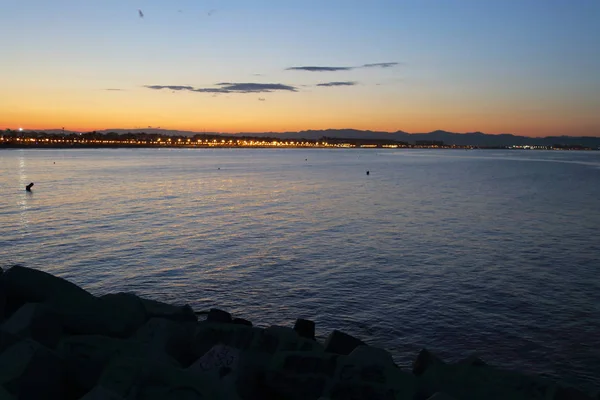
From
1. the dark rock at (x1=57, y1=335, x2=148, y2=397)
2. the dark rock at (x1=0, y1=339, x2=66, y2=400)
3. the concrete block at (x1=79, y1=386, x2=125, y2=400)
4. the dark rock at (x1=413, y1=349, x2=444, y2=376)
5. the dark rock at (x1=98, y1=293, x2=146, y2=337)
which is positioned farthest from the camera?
the dark rock at (x1=98, y1=293, x2=146, y2=337)

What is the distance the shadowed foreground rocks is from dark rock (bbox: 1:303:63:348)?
0.6 inches

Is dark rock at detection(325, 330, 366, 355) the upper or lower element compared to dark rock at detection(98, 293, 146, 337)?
lower

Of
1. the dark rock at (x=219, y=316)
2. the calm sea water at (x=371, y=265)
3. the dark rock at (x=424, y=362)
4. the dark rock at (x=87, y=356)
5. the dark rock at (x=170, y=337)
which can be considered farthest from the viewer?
the calm sea water at (x=371, y=265)

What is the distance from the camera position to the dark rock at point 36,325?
707 cm

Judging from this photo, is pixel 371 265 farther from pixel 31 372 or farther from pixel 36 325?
pixel 31 372

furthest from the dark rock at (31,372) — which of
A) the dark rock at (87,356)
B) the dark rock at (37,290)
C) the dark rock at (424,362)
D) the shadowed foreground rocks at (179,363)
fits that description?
the dark rock at (424,362)

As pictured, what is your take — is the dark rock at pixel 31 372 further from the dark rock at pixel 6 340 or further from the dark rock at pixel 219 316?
the dark rock at pixel 219 316

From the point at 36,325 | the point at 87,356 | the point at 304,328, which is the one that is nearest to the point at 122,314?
the point at 36,325

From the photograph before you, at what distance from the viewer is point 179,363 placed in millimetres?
7477

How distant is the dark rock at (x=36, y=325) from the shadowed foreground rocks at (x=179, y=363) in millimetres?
14

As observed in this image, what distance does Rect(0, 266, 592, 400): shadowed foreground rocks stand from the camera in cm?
538

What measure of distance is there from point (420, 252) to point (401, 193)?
28890mm

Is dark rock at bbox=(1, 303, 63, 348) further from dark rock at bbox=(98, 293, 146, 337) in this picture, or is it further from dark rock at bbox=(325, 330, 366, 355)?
dark rock at bbox=(325, 330, 366, 355)

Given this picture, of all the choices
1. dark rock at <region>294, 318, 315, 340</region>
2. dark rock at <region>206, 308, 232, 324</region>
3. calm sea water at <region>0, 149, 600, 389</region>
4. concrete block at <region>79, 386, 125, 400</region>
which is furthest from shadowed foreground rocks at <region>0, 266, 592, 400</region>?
calm sea water at <region>0, 149, 600, 389</region>
